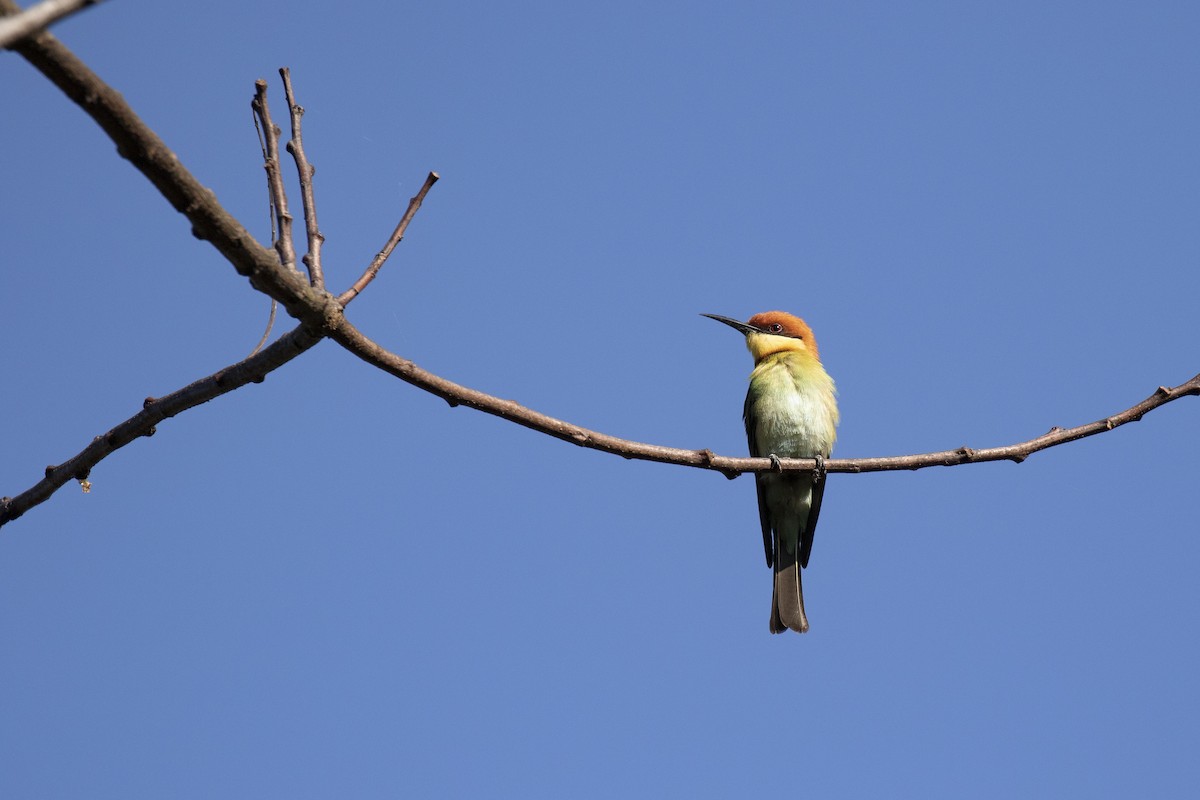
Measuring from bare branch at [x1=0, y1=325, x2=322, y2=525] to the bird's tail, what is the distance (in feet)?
14.1

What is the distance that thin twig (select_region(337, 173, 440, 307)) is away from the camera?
8.48ft

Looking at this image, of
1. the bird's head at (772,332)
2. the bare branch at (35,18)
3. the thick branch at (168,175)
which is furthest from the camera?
the bird's head at (772,332)

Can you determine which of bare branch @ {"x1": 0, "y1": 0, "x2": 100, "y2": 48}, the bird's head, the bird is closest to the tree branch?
bare branch @ {"x1": 0, "y1": 0, "x2": 100, "y2": 48}

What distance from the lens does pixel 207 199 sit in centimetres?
204

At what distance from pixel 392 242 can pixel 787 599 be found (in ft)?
13.8

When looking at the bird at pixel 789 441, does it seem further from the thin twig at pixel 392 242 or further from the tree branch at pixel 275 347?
the thin twig at pixel 392 242

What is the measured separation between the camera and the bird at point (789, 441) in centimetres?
652

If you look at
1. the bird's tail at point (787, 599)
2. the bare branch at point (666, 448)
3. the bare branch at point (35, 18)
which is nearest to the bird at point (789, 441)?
the bird's tail at point (787, 599)

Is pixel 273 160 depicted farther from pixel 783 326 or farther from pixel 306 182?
pixel 783 326

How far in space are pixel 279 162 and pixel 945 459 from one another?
220 centimetres

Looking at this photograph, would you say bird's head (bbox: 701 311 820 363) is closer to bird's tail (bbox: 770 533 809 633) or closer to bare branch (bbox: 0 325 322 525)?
bird's tail (bbox: 770 533 809 633)

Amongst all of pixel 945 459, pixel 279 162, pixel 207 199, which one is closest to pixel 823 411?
pixel 945 459

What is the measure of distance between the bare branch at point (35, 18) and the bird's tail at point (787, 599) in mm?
5535

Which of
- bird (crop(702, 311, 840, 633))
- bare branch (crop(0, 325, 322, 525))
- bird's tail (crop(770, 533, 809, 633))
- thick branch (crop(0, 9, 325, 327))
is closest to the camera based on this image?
thick branch (crop(0, 9, 325, 327))
